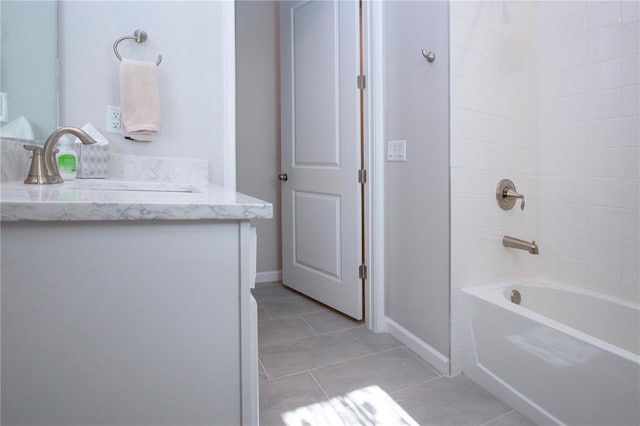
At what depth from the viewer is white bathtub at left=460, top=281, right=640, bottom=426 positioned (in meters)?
1.12

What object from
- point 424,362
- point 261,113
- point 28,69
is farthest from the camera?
point 261,113

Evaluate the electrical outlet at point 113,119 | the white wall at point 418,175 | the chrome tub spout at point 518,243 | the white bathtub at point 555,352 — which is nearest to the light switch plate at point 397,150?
the white wall at point 418,175

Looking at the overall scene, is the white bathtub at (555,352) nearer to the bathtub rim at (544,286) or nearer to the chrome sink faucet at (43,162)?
the bathtub rim at (544,286)

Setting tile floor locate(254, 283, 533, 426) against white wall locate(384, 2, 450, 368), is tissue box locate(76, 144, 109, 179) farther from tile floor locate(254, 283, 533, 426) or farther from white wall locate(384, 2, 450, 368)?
white wall locate(384, 2, 450, 368)

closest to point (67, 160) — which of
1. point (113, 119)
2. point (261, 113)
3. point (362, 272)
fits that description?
point (113, 119)

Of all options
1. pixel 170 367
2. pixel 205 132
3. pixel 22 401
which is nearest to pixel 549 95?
pixel 205 132

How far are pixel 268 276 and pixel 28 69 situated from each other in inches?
89.4

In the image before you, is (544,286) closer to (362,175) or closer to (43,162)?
(362,175)

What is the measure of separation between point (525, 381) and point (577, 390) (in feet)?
0.64

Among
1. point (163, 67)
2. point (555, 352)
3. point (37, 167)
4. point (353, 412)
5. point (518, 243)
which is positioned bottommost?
point (353, 412)

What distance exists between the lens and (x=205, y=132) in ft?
5.72

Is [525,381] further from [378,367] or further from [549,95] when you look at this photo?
[549,95]

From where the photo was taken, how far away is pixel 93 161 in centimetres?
146

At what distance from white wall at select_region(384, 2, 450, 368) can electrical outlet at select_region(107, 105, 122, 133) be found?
1316 mm
